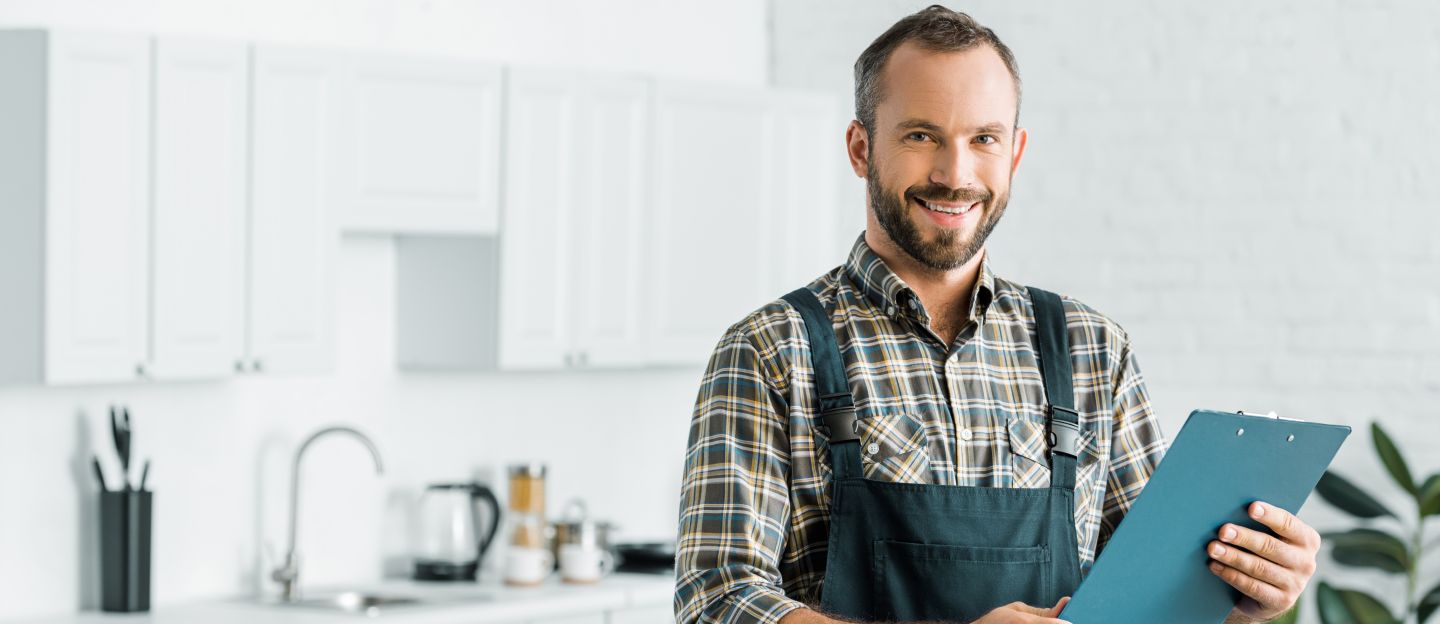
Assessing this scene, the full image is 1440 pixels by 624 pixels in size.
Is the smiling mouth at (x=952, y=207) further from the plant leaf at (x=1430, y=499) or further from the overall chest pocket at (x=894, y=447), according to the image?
the plant leaf at (x=1430, y=499)

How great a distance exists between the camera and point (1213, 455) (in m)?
1.67

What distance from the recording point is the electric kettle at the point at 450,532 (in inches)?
189

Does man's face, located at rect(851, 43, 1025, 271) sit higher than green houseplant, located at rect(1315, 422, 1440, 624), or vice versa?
man's face, located at rect(851, 43, 1025, 271)

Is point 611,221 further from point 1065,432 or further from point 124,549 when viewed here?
point 1065,432

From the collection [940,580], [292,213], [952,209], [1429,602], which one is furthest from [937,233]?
[1429,602]

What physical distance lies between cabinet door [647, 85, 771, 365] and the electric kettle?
26.6 inches

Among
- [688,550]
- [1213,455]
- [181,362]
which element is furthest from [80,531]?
[1213,455]

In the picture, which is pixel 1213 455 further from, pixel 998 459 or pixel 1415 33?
pixel 1415 33

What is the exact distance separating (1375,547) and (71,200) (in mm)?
3393

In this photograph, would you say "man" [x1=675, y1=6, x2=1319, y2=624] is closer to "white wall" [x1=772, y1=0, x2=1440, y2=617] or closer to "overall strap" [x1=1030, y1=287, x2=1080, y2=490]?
"overall strap" [x1=1030, y1=287, x2=1080, y2=490]

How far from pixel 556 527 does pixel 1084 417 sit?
322cm

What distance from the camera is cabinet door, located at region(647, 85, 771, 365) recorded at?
199 inches

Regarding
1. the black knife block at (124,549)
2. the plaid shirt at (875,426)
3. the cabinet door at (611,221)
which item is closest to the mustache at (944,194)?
the plaid shirt at (875,426)

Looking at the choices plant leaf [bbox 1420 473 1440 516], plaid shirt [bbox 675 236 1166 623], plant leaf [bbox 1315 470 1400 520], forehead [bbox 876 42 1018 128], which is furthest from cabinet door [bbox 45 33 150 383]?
plant leaf [bbox 1420 473 1440 516]
